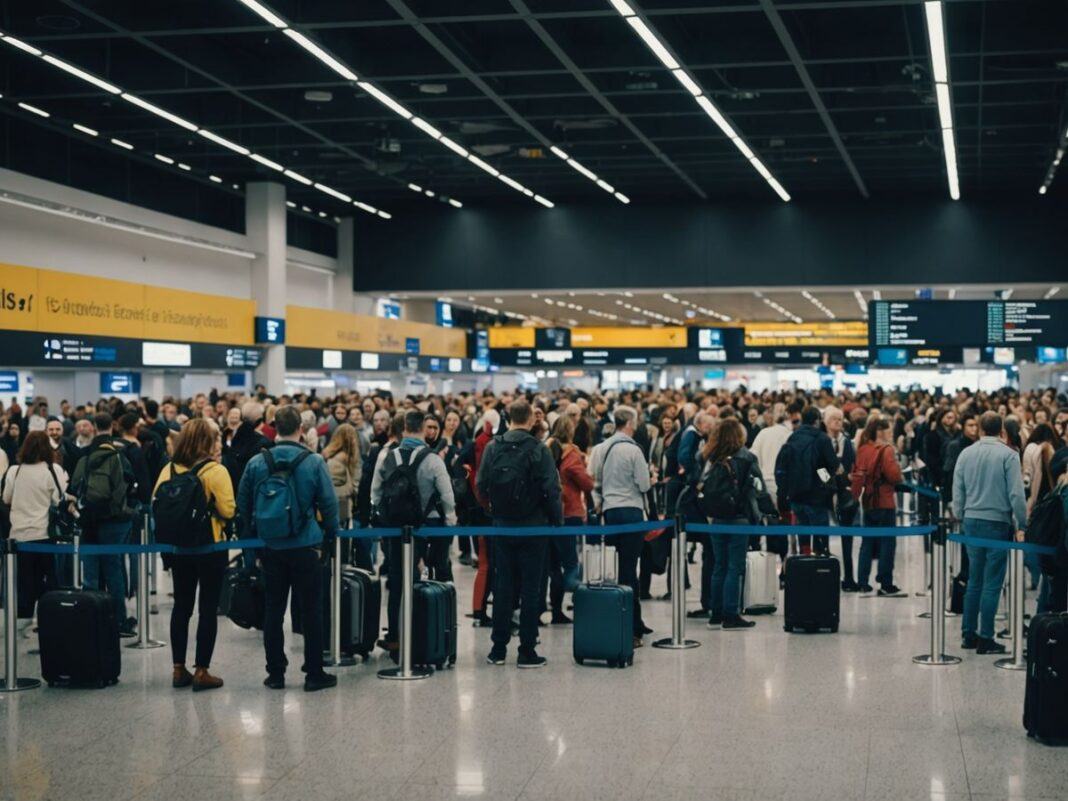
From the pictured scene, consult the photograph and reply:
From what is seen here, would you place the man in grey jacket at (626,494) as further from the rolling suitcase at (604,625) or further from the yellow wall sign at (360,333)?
the yellow wall sign at (360,333)

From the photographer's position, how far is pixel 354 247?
3206 centimetres

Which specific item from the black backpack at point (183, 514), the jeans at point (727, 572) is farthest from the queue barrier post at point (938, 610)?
the black backpack at point (183, 514)

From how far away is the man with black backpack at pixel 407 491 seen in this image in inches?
348

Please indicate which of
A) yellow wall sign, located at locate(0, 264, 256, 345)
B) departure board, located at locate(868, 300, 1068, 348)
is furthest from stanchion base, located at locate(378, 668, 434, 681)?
departure board, located at locate(868, 300, 1068, 348)

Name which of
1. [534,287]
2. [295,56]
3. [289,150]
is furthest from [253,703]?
[534,287]

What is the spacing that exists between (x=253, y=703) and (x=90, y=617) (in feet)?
3.93

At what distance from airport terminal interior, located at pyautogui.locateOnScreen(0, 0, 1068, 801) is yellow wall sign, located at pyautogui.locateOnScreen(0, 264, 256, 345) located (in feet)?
0.27

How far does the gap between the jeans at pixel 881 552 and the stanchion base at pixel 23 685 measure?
7.01 metres

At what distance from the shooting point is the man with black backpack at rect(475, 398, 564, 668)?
8664mm

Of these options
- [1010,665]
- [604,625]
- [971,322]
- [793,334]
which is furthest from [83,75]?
[793,334]

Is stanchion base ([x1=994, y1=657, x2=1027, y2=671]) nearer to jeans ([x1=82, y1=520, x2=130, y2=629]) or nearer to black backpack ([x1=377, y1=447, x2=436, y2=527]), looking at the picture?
black backpack ([x1=377, y1=447, x2=436, y2=527])

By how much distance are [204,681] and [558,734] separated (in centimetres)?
237

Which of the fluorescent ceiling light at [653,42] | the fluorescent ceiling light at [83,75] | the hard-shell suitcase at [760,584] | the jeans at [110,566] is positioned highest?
the fluorescent ceiling light at [83,75]

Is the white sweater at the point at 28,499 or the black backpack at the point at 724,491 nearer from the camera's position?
the white sweater at the point at 28,499
